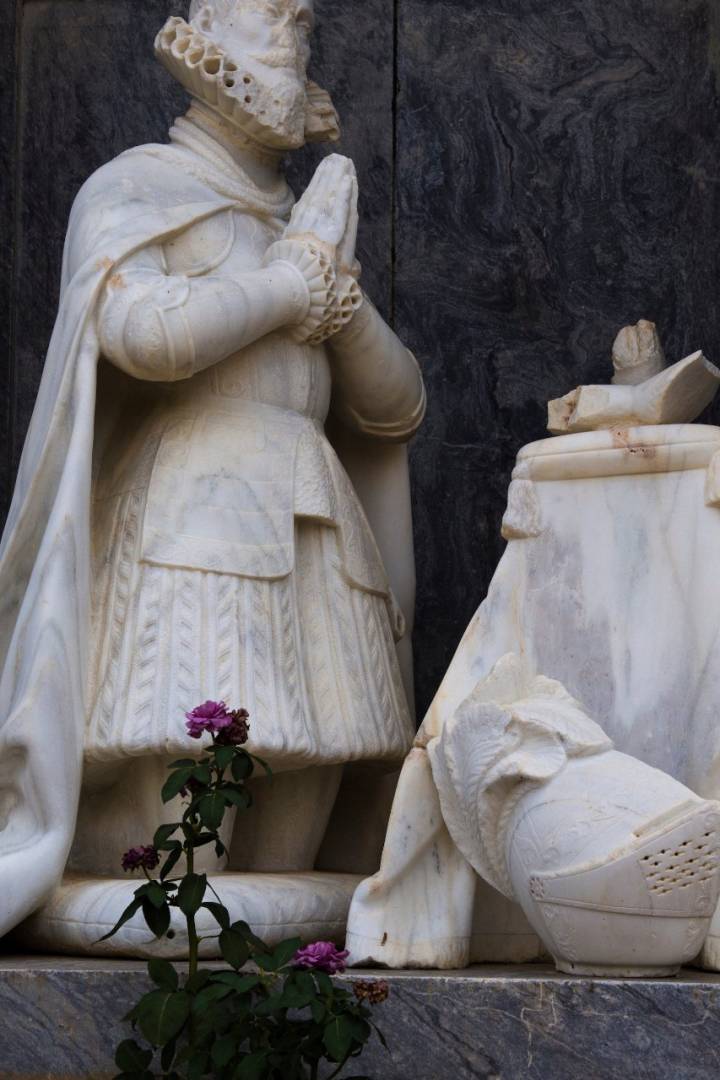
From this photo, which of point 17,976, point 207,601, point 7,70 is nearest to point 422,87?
point 7,70

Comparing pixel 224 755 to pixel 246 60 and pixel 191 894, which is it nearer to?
pixel 191 894

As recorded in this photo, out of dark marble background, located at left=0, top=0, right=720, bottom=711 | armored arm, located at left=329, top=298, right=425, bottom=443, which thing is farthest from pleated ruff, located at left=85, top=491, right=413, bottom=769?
dark marble background, located at left=0, top=0, right=720, bottom=711

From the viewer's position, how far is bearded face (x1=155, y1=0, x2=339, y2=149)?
4965 millimetres

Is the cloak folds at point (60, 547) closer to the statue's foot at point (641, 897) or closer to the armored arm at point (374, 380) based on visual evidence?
the armored arm at point (374, 380)

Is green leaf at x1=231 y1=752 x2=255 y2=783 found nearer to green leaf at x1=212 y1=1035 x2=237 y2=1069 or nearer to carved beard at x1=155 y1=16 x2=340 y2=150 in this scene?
green leaf at x1=212 y1=1035 x2=237 y2=1069

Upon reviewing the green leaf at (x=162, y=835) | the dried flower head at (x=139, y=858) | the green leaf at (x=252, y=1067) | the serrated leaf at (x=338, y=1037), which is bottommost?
the green leaf at (x=252, y=1067)

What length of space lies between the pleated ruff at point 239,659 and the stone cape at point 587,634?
10.3 inches

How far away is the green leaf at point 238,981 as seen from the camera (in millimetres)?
3873

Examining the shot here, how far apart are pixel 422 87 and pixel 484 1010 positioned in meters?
2.63

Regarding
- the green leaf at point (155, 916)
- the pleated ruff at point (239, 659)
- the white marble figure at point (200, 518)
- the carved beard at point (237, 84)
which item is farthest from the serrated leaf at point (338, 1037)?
the carved beard at point (237, 84)

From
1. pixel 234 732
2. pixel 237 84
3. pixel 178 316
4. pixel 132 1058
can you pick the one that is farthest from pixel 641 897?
pixel 237 84

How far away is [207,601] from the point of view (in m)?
4.68

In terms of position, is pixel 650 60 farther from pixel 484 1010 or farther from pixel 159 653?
pixel 484 1010

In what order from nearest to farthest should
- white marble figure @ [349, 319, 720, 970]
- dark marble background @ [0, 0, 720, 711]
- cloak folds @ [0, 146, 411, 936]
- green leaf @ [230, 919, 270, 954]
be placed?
1. green leaf @ [230, 919, 270, 954]
2. white marble figure @ [349, 319, 720, 970]
3. cloak folds @ [0, 146, 411, 936]
4. dark marble background @ [0, 0, 720, 711]
